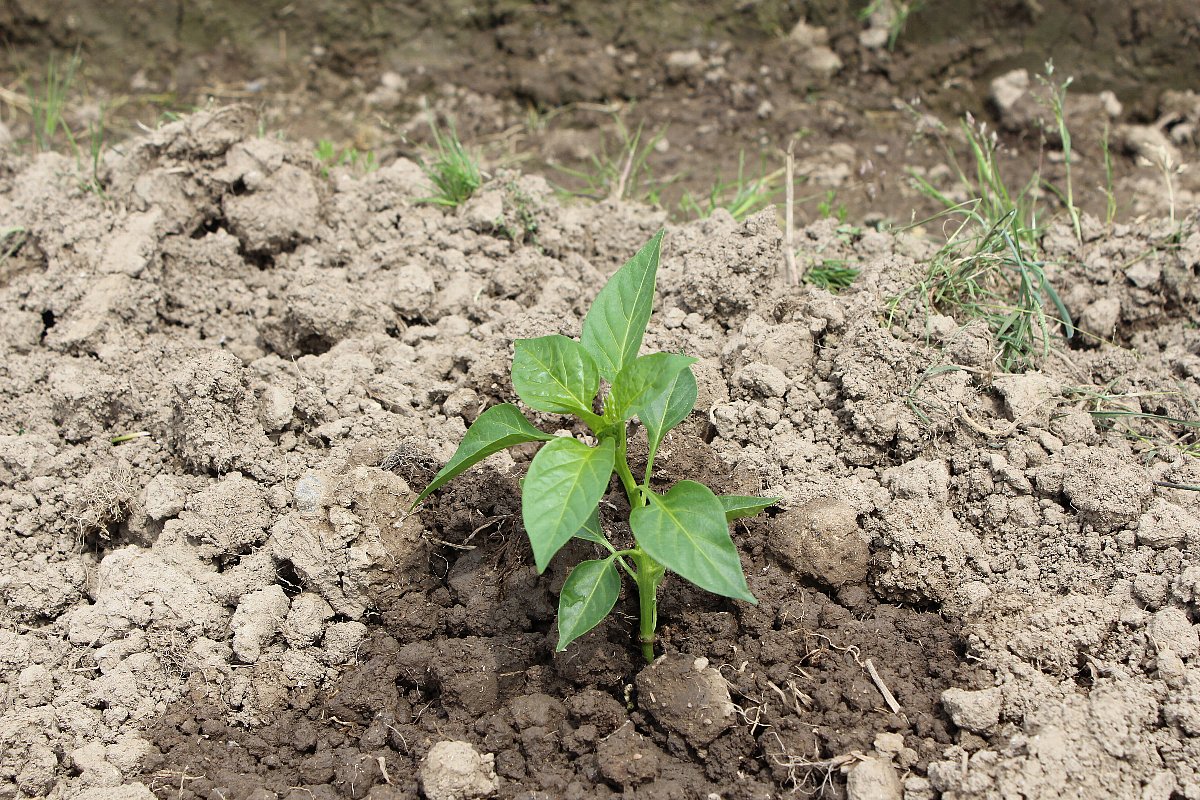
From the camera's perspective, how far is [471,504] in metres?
2.51

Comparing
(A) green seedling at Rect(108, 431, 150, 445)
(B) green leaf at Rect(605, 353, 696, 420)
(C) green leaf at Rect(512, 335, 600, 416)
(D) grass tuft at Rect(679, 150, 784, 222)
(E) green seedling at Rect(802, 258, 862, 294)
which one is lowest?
(A) green seedling at Rect(108, 431, 150, 445)

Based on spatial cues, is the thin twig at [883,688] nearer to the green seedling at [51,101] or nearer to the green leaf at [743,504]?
the green leaf at [743,504]

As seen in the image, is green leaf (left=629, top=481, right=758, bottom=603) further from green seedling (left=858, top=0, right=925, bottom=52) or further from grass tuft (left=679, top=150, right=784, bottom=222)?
green seedling (left=858, top=0, right=925, bottom=52)

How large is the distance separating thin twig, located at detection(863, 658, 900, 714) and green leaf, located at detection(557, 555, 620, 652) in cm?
60

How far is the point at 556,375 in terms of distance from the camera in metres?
2.16

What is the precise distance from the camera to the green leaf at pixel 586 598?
2.00 m

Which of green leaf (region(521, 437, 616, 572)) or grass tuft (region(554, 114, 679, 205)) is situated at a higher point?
green leaf (region(521, 437, 616, 572))

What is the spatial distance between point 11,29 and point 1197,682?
574 cm

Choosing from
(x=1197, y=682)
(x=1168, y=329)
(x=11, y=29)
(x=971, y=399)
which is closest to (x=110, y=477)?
(x=971, y=399)

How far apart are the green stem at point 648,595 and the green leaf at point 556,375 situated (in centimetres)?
35

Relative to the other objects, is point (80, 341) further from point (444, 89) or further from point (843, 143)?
point (843, 143)

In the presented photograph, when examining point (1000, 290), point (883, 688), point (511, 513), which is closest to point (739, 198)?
point (1000, 290)

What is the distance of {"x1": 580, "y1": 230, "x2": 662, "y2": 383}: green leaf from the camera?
215 cm

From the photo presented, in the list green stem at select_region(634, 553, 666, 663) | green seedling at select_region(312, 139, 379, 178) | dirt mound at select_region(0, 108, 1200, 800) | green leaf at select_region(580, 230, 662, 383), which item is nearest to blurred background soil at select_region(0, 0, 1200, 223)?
green seedling at select_region(312, 139, 379, 178)
